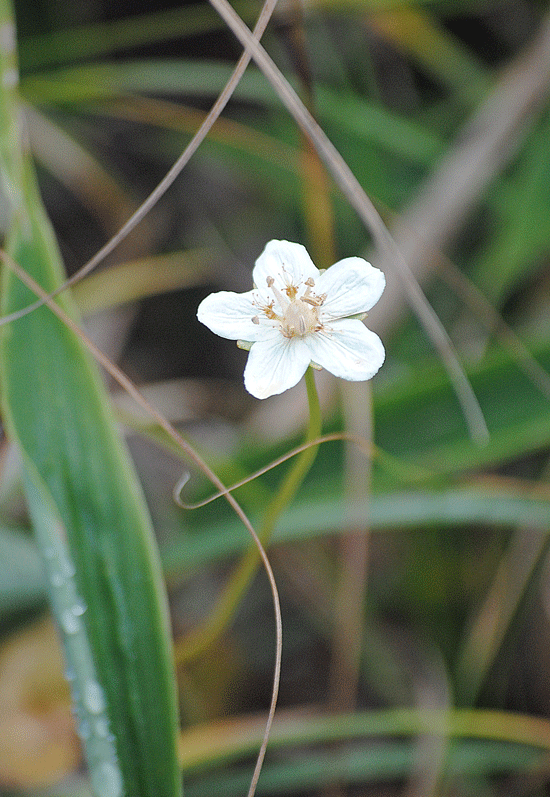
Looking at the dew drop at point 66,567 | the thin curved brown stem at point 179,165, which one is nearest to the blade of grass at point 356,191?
the thin curved brown stem at point 179,165

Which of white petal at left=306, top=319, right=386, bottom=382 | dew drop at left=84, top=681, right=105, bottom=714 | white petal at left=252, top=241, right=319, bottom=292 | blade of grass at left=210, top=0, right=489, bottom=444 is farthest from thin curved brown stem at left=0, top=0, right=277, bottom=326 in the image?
dew drop at left=84, top=681, right=105, bottom=714

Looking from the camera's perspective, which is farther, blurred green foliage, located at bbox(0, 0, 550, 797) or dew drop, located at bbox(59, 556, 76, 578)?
blurred green foliage, located at bbox(0, 0, 550, 797)

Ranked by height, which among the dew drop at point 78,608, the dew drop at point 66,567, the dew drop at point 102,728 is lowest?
the dew drop at point 102,728

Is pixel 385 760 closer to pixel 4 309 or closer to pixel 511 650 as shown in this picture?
pixel 511 650

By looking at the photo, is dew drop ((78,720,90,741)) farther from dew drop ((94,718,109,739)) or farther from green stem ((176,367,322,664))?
green stem ((176,367,322,664))

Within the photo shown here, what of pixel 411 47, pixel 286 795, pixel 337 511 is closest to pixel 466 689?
pixel 286 795

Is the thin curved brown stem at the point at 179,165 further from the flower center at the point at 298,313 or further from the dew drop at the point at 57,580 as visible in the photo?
the dew drop at the point at 57,580
